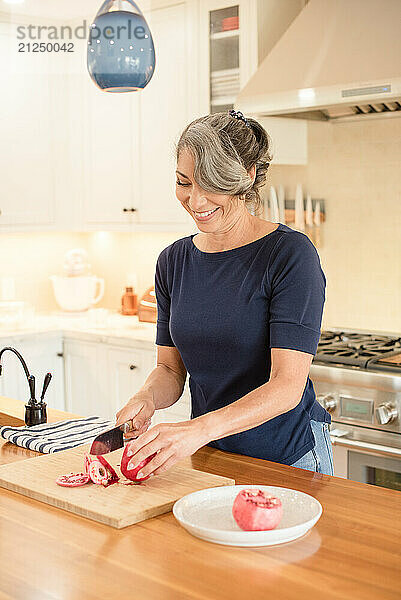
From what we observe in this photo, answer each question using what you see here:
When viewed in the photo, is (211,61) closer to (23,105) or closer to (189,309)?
(23,105)

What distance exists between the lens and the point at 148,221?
378 centimetres

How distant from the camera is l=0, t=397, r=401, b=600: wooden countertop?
1069mm

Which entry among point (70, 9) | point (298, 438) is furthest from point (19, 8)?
point (298, 438)

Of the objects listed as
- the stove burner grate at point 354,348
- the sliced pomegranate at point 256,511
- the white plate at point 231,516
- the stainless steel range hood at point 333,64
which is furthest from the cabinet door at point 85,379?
the sliced pomegranate at point 256,511

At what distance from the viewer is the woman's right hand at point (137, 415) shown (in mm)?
1674

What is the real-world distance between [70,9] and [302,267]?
2733 mm

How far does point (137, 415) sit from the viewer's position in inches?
66.7

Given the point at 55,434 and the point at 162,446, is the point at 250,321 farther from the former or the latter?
the point at 55,434

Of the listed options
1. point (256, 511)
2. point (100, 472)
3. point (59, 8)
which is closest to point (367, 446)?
point (100, 472)

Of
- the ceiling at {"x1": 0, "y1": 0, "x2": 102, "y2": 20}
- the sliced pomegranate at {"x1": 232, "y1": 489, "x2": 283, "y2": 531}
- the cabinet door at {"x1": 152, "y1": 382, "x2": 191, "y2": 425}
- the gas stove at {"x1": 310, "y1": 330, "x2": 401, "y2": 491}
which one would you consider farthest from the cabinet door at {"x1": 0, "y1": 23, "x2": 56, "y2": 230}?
the sliced pomegranate at {"x1": 232, "y1": 489, "x2": 283, "y2": 531}

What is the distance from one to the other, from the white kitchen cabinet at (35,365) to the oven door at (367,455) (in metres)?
1.47

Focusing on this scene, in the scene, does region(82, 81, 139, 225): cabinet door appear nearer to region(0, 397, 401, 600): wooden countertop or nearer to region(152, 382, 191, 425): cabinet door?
region(152, 382, 191, 425): cabinet door

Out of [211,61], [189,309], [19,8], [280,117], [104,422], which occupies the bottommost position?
[104,422]

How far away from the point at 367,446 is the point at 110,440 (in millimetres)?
1341
